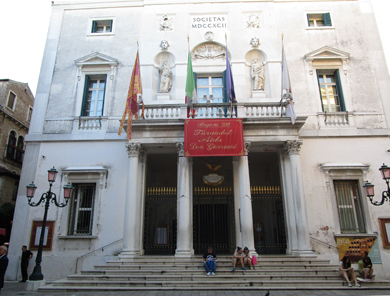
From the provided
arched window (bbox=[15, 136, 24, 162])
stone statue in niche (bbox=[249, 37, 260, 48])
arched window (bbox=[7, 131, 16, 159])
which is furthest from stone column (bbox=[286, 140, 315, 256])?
arched window (bbox=[15, 136, 24, 162])

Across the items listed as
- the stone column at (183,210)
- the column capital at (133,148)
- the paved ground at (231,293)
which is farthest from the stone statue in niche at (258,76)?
the paved ground at (231,293)

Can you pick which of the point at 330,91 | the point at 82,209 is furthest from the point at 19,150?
the point at 330,91

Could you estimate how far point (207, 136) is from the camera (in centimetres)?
1231

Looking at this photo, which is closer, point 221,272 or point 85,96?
point 221,272

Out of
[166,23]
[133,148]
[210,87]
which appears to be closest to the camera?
[133,148]

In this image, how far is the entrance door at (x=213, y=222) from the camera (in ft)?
43.8

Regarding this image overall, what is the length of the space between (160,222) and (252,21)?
39.3ft

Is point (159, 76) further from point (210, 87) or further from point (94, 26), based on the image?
point (94, 26)

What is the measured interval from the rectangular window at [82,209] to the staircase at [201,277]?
9.58 ft

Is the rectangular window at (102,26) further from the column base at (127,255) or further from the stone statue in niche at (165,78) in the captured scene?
the column base at (127,255)

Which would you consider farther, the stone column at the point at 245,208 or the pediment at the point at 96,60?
the pediment at the point at 96,60

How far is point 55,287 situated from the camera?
377 inches

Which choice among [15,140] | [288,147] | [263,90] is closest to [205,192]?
[288,147]

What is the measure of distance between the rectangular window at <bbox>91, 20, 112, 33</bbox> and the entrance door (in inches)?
408
